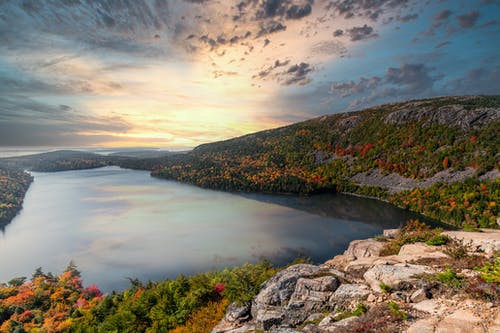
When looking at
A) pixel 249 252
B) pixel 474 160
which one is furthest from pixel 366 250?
pixel 474 160

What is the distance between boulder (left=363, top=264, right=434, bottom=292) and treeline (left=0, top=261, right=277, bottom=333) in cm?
840

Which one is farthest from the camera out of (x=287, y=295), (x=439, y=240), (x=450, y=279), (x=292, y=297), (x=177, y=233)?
(x=177, y=233)

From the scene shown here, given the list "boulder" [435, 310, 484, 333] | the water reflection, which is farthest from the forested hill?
"boulder" [435, 310, 484, 333]

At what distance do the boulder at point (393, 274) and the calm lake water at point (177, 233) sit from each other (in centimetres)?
5380

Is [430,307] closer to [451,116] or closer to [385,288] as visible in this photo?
[385,288]

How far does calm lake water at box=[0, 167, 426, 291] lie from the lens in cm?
6925

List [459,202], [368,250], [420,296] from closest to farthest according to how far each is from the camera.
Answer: [420,296]
[368,250]
[459,202]

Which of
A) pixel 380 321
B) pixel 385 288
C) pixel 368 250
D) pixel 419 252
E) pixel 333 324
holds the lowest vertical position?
pixel 368 250

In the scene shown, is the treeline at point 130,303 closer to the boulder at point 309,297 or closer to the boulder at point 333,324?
the boulder at point 309,297

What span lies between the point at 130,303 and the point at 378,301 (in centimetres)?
3371

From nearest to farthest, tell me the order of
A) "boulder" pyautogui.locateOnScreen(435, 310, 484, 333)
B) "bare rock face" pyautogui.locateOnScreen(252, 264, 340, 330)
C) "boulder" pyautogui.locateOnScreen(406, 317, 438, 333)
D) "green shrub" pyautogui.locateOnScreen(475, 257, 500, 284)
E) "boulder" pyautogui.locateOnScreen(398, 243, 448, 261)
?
"boulder" pyautogui.locateOnScreen(435, 310, 484, 333) → "boulder" pyautogui.locateOnScreen(406, 317, 438, 333) → "green shrub" pyautogui.locateOnScreen(475, 257, 500, 284) → "bare rock face" pyautogui.locateOnScreen(252, 264, 340, 330) → "boulder" pyautogui.locateOnScreen(398, 243, 448, 261)

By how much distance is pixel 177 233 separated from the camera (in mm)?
91688

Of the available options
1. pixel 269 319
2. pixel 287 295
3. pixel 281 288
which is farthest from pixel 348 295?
pixel 269 319

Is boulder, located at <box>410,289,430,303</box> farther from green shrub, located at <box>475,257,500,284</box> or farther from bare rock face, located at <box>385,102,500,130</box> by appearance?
bare rock face, located at <box>385,102,500,130</box>
